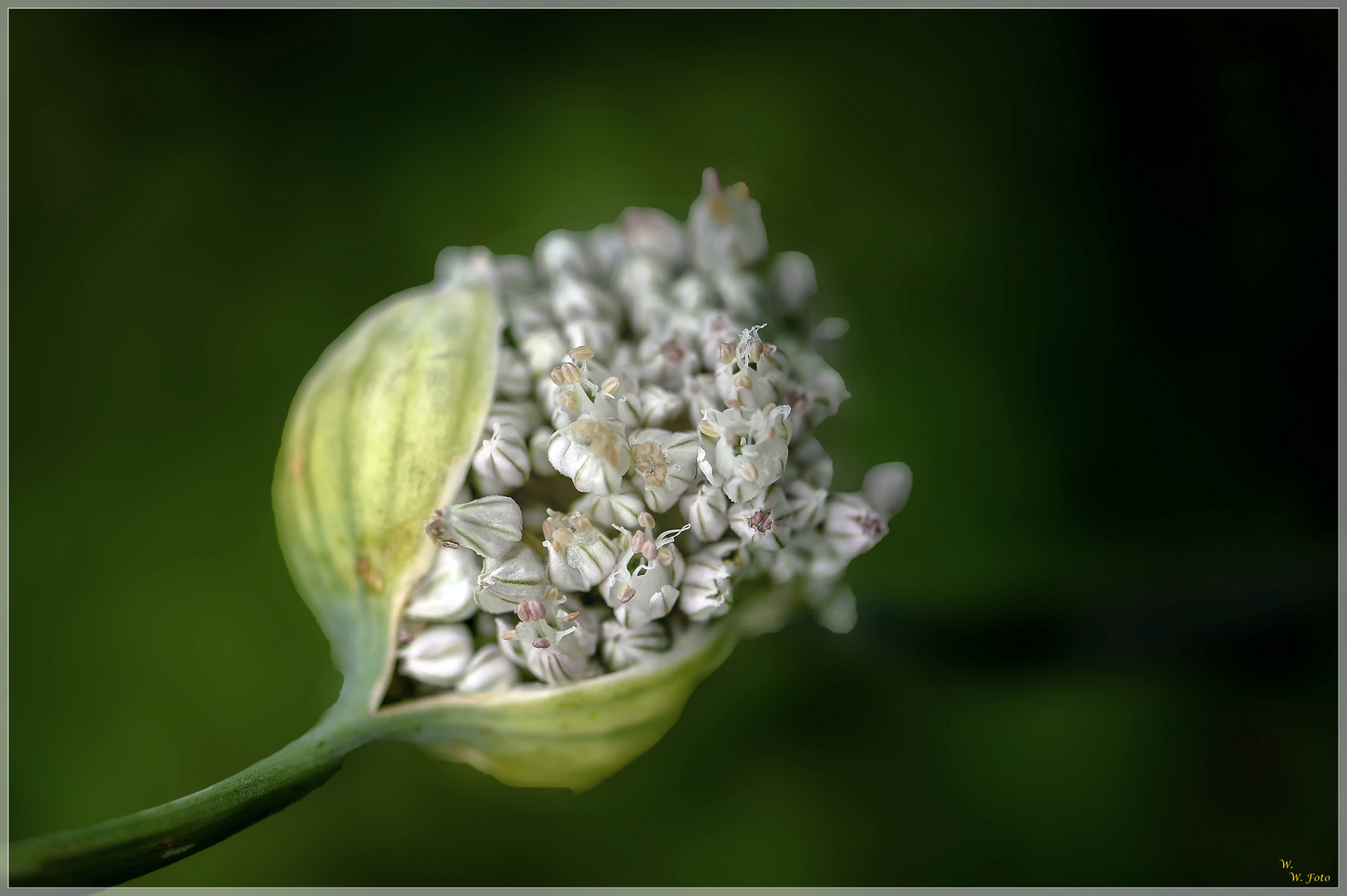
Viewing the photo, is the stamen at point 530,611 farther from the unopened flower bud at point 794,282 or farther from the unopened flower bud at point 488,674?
the unopened flower bud at point 794,282

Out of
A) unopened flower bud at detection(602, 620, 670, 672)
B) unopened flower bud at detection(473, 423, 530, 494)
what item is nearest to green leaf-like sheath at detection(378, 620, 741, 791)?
unopened flower bud at detection(602, 620, 670, 672)

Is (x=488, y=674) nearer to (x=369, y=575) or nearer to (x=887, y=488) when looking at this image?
(x=369, y=575)

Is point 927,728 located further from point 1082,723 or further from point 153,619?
point 153,619

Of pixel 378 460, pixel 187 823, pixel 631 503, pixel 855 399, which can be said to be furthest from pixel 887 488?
pixel 187 823

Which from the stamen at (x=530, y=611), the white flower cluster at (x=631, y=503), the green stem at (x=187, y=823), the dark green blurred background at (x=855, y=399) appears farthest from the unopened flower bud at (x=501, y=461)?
the dark green blurred background at (x=855, y=399)

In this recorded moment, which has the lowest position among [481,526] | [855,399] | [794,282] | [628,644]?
[628,644]

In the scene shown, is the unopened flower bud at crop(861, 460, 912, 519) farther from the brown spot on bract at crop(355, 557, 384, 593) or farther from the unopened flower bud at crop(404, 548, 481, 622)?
the brown spot on bract at crop(355, 557, 384, 593)

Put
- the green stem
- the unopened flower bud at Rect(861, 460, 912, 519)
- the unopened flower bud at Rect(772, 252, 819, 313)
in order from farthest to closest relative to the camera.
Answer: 1. the unopened flower bud at Rect(772, 252, 819, 313)
2. the unopened flower bud at Rect(861, 460, 912, 519)
3. the green stem
